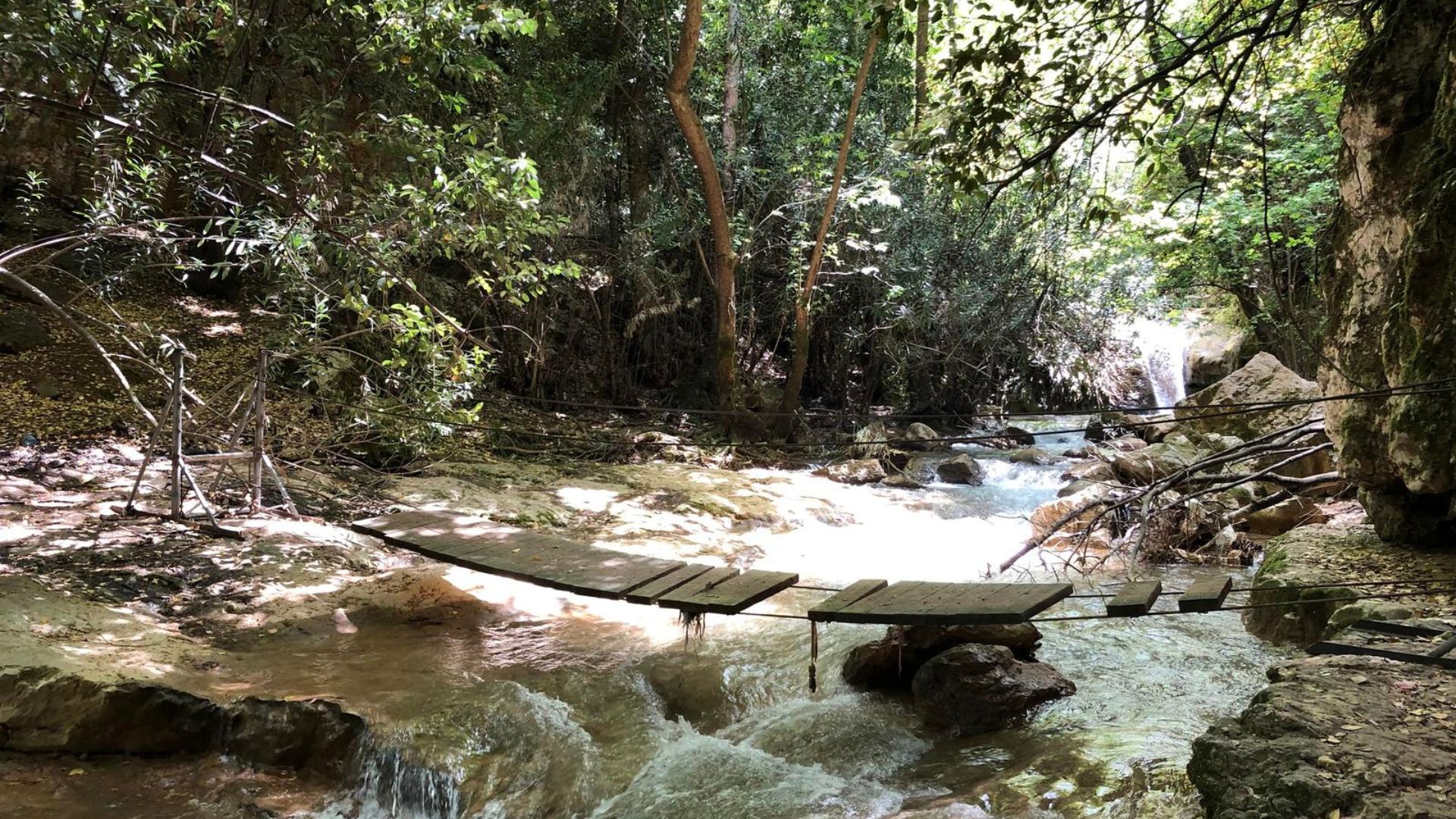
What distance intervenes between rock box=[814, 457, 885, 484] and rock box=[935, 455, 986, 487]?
708 millimetres

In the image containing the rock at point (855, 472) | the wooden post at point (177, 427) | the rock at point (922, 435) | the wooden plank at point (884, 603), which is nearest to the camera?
the wooden plank at point (884, 603)

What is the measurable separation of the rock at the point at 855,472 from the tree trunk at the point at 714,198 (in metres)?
1.33

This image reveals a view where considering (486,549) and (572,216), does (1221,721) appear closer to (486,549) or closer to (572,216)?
(486,549)

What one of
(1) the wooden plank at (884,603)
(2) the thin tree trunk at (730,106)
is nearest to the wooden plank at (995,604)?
(1) the wooden plank at (884,603)

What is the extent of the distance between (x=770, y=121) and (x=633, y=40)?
2.04 meters

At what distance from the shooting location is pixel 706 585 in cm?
350

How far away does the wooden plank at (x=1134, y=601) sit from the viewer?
9.08ft

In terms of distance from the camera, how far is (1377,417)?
11.2ft

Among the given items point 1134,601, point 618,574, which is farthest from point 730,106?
point 1134,601

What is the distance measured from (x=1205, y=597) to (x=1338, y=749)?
32.6 inches

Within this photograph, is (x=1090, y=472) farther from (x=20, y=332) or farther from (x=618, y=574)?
(x=20, y=332)

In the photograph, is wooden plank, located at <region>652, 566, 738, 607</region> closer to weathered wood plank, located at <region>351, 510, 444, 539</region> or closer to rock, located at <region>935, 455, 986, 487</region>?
weathered wood plank, located at <region>351, 510, 444, 539</region>

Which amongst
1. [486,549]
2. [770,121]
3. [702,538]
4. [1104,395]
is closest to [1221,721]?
[486,549]

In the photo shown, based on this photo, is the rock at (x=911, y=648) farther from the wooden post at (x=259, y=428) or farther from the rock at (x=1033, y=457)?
the rock at (x=1033, y=457)
